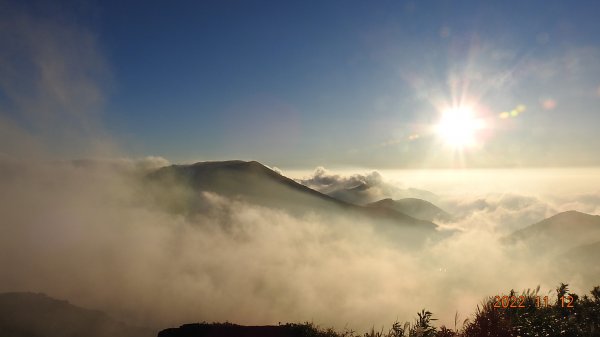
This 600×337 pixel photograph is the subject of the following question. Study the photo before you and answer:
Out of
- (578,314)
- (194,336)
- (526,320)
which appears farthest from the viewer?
(194,336)

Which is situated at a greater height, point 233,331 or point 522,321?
point 522,321

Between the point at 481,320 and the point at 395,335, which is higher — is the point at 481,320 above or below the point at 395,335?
above

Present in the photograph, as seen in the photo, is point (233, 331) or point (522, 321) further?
point (233, 331)

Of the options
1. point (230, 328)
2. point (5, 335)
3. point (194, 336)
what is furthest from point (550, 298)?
point (5, 335)

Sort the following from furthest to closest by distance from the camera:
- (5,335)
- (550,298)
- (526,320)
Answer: (5,335) < (550,298) < (526,320)

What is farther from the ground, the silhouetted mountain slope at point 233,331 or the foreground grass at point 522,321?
the foreground grass at point 522,321

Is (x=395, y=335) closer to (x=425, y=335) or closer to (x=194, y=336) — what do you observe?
(x=425, y=335)

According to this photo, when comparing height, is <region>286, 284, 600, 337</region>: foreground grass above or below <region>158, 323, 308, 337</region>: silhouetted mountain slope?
above

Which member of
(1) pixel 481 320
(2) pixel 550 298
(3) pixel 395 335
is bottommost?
(3) pixel 395 335

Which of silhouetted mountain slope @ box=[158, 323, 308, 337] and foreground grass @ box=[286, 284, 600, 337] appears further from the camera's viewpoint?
silhouetted mountain slope @ box=[158, 323, 308, 337]

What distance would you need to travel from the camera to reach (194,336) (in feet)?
83.3

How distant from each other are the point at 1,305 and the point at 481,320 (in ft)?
830

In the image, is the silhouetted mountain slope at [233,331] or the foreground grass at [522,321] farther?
the silhouetted mountain slope at [233,331]

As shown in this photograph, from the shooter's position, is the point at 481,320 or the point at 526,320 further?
the point at 526,320
